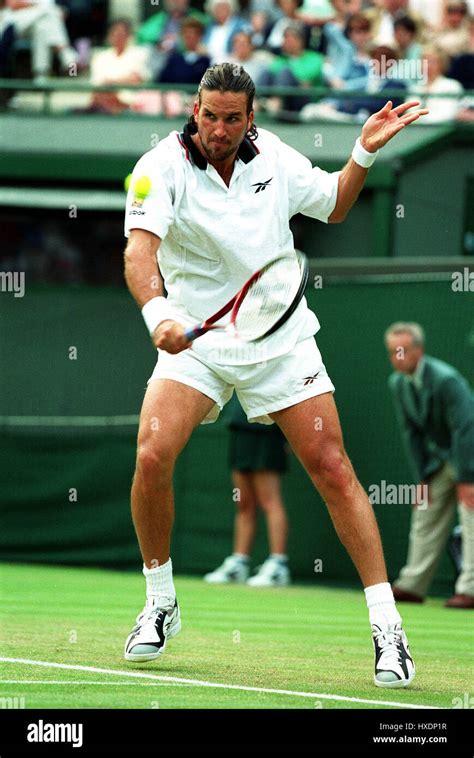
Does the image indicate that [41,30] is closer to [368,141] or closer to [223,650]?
[223,650]

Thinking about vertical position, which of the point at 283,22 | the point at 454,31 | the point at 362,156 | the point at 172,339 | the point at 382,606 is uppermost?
the point at 283,22

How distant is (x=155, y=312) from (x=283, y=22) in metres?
11.4

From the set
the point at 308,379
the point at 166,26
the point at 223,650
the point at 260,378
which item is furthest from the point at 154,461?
the point at 166,26

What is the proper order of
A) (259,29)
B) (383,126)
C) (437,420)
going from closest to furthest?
(383,126) → (437,420) → (259,29)

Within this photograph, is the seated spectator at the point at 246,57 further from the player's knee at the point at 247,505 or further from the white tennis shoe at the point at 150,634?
the white tennis shoe at the point at 150,634

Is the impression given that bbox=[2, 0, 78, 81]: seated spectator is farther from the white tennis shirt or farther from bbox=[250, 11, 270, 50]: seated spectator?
the white tennis shirt

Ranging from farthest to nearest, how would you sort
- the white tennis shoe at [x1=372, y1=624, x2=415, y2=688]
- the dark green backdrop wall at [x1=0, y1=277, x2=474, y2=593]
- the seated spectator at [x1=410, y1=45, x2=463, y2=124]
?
the seated spectator at [x1=410, y1=45, x2=463, y2=124]
the dark green backdrop wall at [x1=0, y1=277, x2=474, y2=593]
the white tennis shoe at [x1=372, y1=624, x2=415, y2=688]

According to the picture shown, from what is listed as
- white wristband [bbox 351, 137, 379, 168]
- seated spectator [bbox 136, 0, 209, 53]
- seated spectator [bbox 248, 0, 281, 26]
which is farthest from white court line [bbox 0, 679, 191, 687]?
seated spectator [bbox 248, 0, 281, 26]

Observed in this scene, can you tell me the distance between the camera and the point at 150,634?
6.09m

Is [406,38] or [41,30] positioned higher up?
A: [41,30]

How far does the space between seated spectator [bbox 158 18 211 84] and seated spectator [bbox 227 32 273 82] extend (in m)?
0.35

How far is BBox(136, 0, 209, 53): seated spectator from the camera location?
16594 mm

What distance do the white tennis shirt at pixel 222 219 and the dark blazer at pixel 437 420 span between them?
4345mm

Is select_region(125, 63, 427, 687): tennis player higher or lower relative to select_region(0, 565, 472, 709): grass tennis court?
higher
